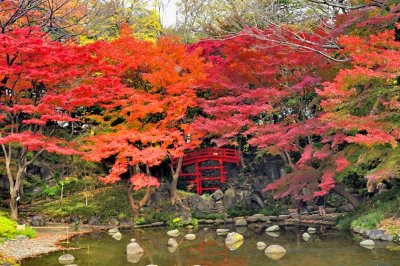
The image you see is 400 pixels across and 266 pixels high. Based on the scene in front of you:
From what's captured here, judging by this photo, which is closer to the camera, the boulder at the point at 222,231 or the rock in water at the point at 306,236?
the rock in water at the point at 306,236

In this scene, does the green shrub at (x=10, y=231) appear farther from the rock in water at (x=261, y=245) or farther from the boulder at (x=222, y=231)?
the rock in water at (x=261, y=245)

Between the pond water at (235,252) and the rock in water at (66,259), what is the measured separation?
0.14 metres

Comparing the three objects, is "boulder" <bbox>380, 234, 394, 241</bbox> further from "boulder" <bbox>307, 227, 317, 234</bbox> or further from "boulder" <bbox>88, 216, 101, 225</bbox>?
"boulder" <bbox>88, 216, 101, 225</bbox>

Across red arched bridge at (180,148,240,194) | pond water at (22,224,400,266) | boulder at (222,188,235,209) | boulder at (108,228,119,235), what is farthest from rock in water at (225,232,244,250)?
red arched bridge at (180,148,240,194)

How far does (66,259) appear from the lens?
12.2m

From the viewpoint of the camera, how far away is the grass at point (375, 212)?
1426 centimetres

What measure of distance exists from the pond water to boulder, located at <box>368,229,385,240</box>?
0.44 m

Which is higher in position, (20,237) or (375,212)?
(375,212)

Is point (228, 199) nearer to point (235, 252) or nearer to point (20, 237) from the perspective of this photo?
point (235, 252)

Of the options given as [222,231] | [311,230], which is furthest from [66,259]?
[311,230]

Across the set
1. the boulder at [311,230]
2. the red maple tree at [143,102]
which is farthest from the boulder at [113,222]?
the boulder at [311,230]

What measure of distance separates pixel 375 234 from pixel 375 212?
1073 mm

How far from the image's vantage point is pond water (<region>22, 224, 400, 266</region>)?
11.4 meters

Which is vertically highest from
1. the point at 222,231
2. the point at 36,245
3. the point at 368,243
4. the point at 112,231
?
the point at 368,243
